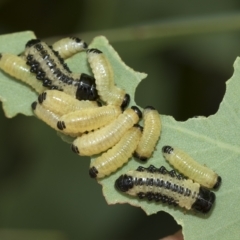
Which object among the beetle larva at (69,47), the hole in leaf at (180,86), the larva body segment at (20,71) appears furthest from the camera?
the hole in leaf at (180,86)

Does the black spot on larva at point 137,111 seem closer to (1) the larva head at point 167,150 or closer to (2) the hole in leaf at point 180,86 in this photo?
(1) the larva head at point 167,150

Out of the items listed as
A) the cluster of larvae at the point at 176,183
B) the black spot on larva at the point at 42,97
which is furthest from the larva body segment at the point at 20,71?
the cluster of larvae at the point at 176,183

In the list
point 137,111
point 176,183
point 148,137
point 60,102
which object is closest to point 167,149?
point 148,137

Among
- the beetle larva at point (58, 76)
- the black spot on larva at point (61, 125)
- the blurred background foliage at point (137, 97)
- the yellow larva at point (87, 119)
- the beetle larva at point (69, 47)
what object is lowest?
the blurred background foliage at point (137, 97)

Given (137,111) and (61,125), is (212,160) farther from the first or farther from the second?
(61,125)

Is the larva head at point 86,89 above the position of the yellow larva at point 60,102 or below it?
above

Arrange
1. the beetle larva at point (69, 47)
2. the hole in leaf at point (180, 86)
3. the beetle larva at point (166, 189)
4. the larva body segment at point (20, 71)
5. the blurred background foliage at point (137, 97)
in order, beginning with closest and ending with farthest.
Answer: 1. the beetle larva at point (166, 189)
2. the larva body segment at point (20, 71)
3. the beetle larva at point (69, 47)
4. the blurred background foliage at point (137, 97)
5. the hole in leaf at point (180, 86)

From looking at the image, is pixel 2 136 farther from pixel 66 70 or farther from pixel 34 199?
pixel 66 70
